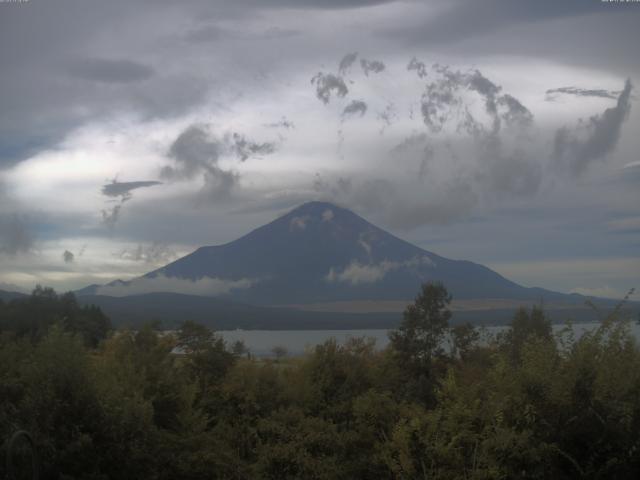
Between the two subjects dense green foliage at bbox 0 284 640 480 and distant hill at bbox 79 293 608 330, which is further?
distant hill at bbox 79 293 608 330

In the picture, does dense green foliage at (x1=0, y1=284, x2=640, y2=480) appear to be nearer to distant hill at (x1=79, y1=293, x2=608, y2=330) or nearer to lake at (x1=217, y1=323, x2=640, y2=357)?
lake at (x1=217, y1=323, x2=640, y2=357)

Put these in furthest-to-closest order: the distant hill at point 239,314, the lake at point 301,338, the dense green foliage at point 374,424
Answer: the distant hill at point 239,314 < the lake at point 301,338 < the dense green foliage at point 374,424

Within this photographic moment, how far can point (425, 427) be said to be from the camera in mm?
11203

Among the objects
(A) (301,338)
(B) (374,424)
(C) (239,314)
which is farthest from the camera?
(C) (239,314)

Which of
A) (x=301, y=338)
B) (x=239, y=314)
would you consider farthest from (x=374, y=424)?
(x=239, y=314)

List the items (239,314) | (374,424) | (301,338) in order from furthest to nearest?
(239,314), (301,338), (374,424)

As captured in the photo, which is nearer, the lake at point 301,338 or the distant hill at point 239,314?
the lake at point 301,338

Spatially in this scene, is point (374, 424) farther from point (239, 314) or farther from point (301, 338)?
point (239, 314)

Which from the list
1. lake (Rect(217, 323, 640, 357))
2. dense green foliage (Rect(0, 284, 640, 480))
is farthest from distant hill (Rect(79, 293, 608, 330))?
dense green foliage (Rect(0, 284, 640, 480))

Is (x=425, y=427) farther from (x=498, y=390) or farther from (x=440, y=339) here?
(x=440, y=339)

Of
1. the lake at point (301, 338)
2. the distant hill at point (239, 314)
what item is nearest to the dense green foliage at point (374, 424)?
the lake at point (301, 338)

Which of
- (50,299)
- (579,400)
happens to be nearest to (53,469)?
(579,400)

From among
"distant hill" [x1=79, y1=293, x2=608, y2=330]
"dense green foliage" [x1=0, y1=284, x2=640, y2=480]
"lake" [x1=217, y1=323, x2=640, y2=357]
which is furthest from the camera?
"distant hill" [x1=79, y1=293, x2=608, y2=330]

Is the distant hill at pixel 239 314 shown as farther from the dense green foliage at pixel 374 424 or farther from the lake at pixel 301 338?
the dense green foliage at pixel 374 424
